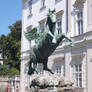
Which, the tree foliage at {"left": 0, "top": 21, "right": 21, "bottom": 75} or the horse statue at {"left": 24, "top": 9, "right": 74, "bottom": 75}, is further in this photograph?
the tree foliage at {"left": 0, "top": 21, "right": 21, "bottom": 75}

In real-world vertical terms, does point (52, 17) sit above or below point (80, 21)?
below

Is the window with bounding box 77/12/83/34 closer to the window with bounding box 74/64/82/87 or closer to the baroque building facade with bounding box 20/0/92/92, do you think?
the baroque building facade with bounding box 20/0/92/92

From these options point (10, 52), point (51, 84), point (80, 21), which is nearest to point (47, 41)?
point (51, 84)

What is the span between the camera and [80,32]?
21141mm

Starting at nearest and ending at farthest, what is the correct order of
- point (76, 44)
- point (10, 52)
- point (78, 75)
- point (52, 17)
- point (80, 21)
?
point (52, 17) < point (78, 75) < point (76, 44) < point (80, 21) < point (10, 52)

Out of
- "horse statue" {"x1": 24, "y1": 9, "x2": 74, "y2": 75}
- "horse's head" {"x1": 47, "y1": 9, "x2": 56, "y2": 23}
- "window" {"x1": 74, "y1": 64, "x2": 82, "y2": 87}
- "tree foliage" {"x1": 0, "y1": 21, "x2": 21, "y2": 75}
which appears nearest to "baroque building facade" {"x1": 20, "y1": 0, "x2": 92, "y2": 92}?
"window" {"x1": 74, "y1": 64, "x2": 82, "y2": 87}

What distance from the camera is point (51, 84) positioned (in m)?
10.1

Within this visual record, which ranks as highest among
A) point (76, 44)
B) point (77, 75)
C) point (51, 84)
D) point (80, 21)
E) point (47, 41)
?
point (80, 21)

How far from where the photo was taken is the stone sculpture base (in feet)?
33.3

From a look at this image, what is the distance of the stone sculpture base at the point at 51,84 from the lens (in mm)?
10141

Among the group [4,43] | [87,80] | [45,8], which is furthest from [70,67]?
[4,43]

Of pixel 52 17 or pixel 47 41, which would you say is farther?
pixel 47 41

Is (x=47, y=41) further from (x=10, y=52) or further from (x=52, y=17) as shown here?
(x=10, y=52)

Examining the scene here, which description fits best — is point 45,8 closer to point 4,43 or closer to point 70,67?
point 70,67
